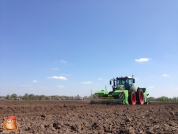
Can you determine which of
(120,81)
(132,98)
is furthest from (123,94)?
(120,81)

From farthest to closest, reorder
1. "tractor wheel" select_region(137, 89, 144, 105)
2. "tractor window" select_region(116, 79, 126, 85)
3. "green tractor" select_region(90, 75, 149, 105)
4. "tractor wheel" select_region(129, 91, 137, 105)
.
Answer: "tractor window" select_region(116, 79, 126, 85)
"tractor wheel" select_region(137, 89, 144, 105)
"tractor wheel" select_region(129, 91, 137, 105)
"green tractor" select_region(90, 75, 149, 105)

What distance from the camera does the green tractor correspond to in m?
15.5

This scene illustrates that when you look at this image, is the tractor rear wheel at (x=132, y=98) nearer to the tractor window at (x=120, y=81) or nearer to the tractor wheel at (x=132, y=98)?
the tractor wheel at (x=132, y=98)

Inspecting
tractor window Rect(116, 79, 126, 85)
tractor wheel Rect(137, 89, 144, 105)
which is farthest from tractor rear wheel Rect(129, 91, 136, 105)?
tractor window Rect(116, 79, 126, 85)

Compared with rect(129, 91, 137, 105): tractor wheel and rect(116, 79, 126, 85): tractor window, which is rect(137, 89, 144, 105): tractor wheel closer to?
rect(129, 91, 137, 105): tractor wheel

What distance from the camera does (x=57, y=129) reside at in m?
5.45

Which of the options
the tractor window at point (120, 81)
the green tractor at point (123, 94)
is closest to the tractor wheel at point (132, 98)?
the green tractor at point (123, 94)

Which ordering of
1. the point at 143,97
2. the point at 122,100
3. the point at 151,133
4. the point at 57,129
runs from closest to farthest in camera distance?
1. the point at 151,133
2. the point at 57,129
3. the point at 122,100
4. the point at 143,97

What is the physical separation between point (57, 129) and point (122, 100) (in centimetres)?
1048

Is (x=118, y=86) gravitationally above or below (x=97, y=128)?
above

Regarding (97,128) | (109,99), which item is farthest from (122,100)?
(97,128)

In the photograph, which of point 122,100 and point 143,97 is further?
point 143,97

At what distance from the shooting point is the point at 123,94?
15.4m

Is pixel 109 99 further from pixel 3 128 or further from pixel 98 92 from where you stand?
pixel 3 128
